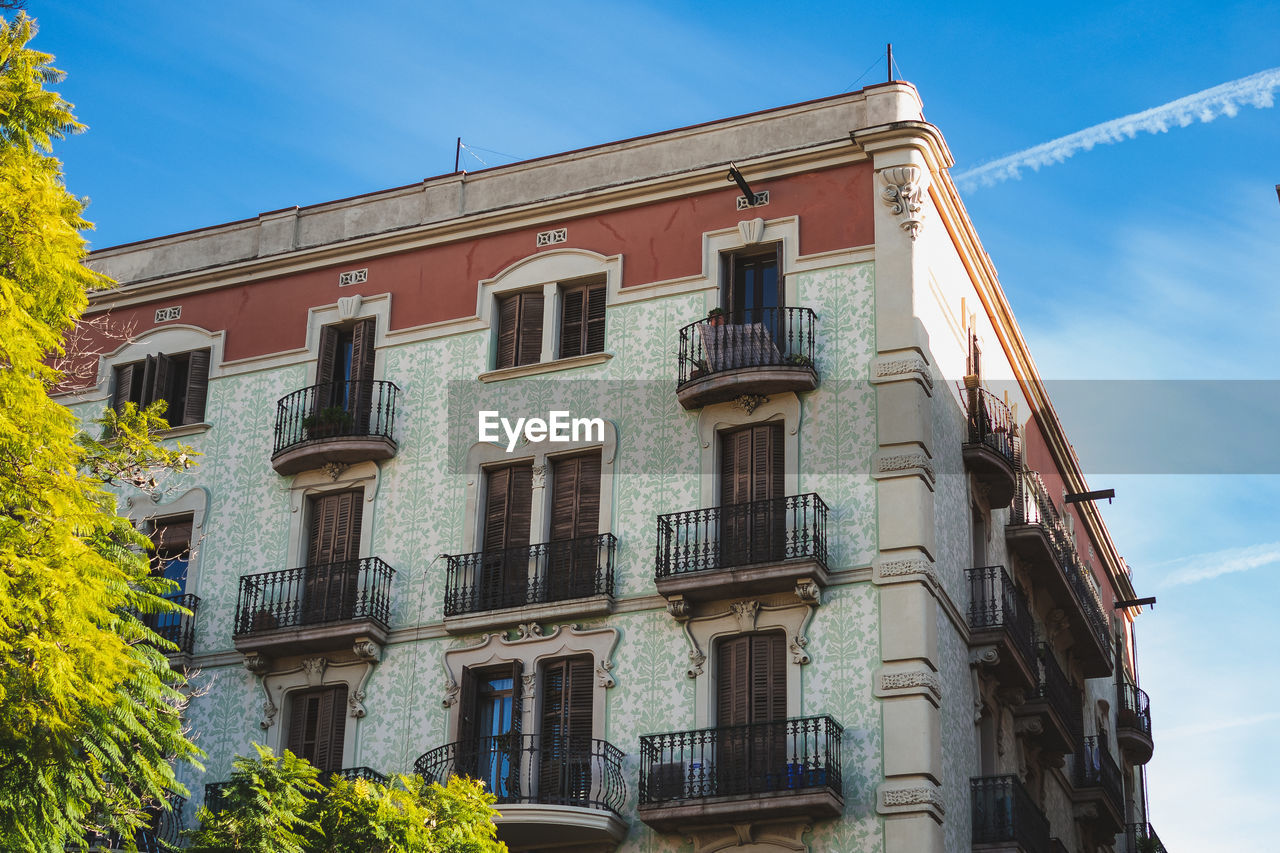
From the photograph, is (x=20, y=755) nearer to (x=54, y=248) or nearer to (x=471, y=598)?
(x=54, y=248)

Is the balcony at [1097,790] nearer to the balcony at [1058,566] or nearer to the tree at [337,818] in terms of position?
the balcony at [1058,566]

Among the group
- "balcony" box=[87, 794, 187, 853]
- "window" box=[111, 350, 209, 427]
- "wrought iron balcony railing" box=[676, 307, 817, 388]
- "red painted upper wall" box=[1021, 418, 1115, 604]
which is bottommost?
"balcony" box=[87, 794, 187, 853]

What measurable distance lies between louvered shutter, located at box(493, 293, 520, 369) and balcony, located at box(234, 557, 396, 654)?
395 centimetres

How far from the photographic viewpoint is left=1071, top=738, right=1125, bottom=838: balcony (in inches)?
1416

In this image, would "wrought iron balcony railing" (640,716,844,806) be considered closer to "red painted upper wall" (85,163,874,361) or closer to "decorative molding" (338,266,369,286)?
"red painted upper wall" (85,163,874,361)

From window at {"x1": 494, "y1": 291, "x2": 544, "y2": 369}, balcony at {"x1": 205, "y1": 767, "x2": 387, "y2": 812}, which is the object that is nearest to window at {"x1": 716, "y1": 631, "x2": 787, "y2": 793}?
balcony at {"x1": 205, "y1": 767, "x2": 387, "y2": 812}

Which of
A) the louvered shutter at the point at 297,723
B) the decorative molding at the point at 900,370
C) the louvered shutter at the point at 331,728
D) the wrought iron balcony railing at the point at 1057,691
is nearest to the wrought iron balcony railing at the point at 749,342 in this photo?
the decorative molding at the point at 900,370

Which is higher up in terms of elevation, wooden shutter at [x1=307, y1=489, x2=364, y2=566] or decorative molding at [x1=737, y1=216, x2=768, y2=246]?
decorative molding at [x1=737, y1=216, x2=768, y2=246]

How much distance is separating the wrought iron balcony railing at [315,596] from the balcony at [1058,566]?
36.5 ft

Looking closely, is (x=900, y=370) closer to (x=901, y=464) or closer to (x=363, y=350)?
(x=901, y=464)

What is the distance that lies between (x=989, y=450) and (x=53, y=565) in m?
16.0

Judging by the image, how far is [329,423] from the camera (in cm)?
3122

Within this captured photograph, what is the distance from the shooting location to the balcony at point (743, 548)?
1064 inches

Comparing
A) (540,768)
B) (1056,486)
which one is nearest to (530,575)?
(540,768)
